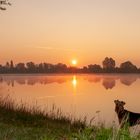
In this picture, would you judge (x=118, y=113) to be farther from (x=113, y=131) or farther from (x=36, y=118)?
(x=113, y=131)

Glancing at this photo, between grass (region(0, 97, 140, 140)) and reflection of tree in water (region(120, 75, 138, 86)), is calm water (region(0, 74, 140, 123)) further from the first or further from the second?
reflection of tree in water (region(120, 75, 138, 86))

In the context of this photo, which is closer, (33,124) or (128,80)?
(33,124)

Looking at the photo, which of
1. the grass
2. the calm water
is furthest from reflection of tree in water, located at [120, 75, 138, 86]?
the grass

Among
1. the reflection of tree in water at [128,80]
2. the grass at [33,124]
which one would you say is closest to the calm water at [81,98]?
the grass at [33,124]

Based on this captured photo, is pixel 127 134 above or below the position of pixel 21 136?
above

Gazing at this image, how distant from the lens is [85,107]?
36656 mm

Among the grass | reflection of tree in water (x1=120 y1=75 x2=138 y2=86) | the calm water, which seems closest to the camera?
the grass

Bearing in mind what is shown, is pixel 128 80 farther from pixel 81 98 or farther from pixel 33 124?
pixel 33 124

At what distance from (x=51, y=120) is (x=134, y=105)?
17.1m

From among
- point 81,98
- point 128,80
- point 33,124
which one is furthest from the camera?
point 128,80

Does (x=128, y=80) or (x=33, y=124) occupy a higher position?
(x=128, y=80)

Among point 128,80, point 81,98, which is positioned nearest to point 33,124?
point 81,98

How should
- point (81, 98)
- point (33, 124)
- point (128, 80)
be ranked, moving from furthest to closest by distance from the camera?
point (128, 80) → point (81, 98) → point (33, 124)

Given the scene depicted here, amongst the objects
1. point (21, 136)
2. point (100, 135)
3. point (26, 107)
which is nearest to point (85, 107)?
point (26, 107)
